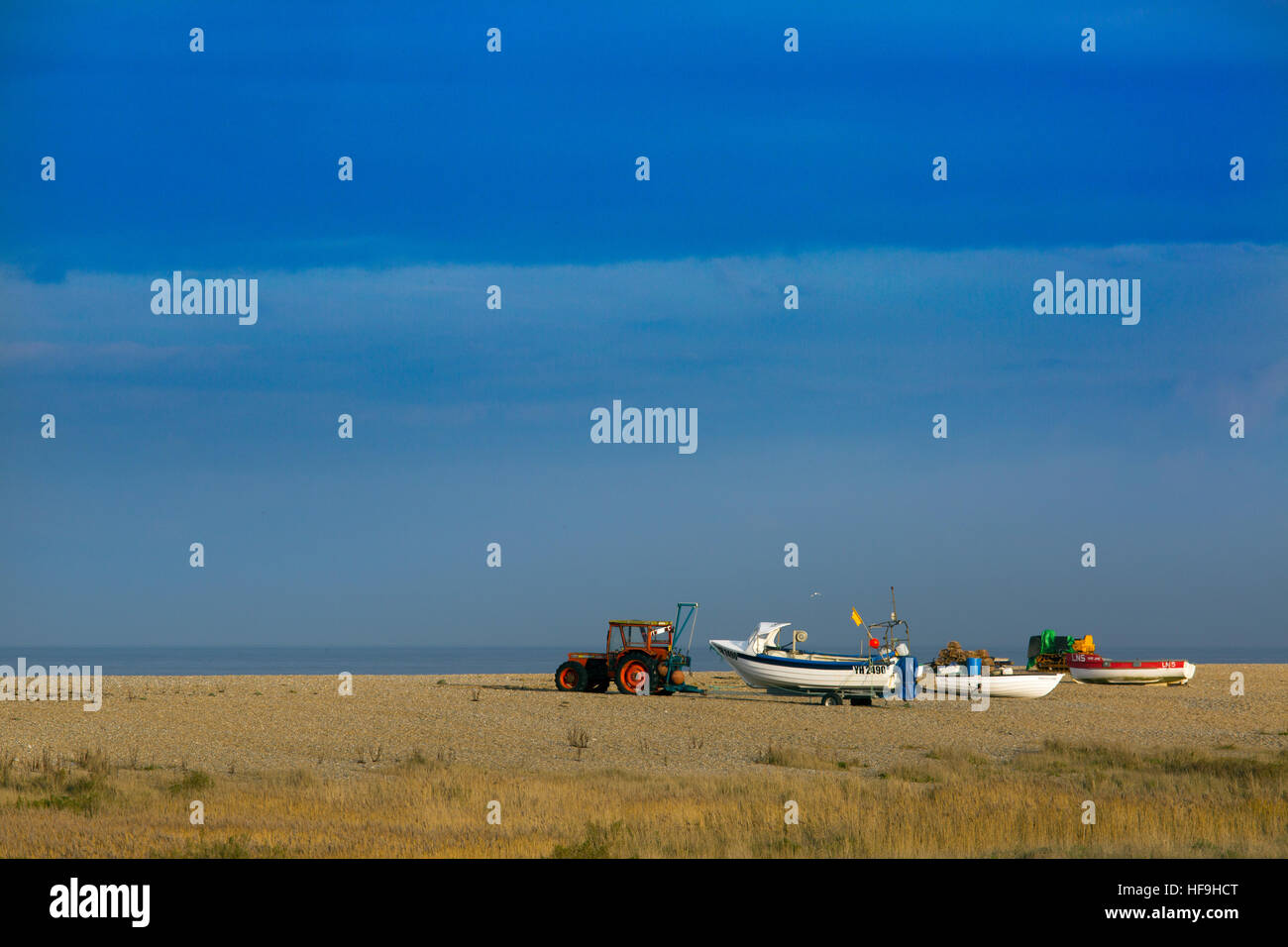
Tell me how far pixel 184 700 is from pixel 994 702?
24670 mm

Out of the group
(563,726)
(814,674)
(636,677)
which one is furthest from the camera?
(636,677)

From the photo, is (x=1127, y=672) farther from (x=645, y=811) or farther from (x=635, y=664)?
(x=645, y=811)

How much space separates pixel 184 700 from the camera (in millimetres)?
35469

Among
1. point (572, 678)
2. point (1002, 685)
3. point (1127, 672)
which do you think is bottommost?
point (1127, 672)

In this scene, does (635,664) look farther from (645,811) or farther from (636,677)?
(645,811)

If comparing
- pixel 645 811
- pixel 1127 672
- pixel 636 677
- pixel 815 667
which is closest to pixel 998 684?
pixel 815 667

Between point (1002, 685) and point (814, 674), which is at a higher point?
point (814, 674)

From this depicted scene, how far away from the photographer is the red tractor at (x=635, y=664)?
37.2 metres

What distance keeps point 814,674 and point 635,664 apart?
551cm

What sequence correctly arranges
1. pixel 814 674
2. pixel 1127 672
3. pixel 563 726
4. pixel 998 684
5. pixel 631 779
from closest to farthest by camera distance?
pixel 631 779 → pixel 563 726 → pixel 814 674 → pixel 998 684 → pixel 1127 672

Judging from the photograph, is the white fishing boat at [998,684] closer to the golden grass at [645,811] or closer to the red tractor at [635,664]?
the red tractor at [635,664]

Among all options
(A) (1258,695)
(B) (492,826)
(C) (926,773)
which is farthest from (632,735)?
(A) (1258,695)

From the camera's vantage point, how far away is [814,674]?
37000mm

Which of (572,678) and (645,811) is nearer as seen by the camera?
(645,811)
